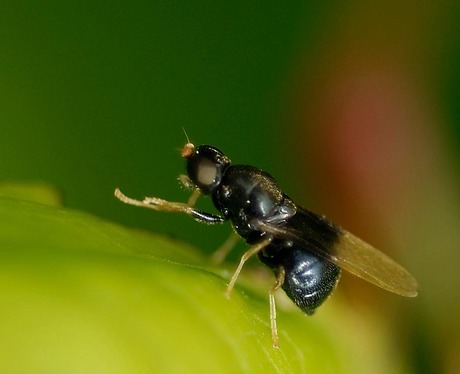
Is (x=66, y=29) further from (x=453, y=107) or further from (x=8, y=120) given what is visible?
(x=453, y=107)

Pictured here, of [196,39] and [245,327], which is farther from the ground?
[196,39]

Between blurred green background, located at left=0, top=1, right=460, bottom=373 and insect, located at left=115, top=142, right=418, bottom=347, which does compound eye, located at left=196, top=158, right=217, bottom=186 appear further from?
blurred green background, located at left=0, top=1, right=460, bottom=373

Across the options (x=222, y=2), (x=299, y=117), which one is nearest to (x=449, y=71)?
(x=299, y=117)

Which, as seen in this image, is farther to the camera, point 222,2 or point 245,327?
point 222,2

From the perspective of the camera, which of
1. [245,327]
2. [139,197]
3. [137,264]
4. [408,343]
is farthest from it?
[139,197]

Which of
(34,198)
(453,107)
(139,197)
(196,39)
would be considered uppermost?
(453,107)

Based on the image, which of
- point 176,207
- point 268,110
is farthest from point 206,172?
point 268,110

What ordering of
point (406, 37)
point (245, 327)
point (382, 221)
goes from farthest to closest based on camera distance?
point (406, 37) → point (382, 221) → point (245, 327)
